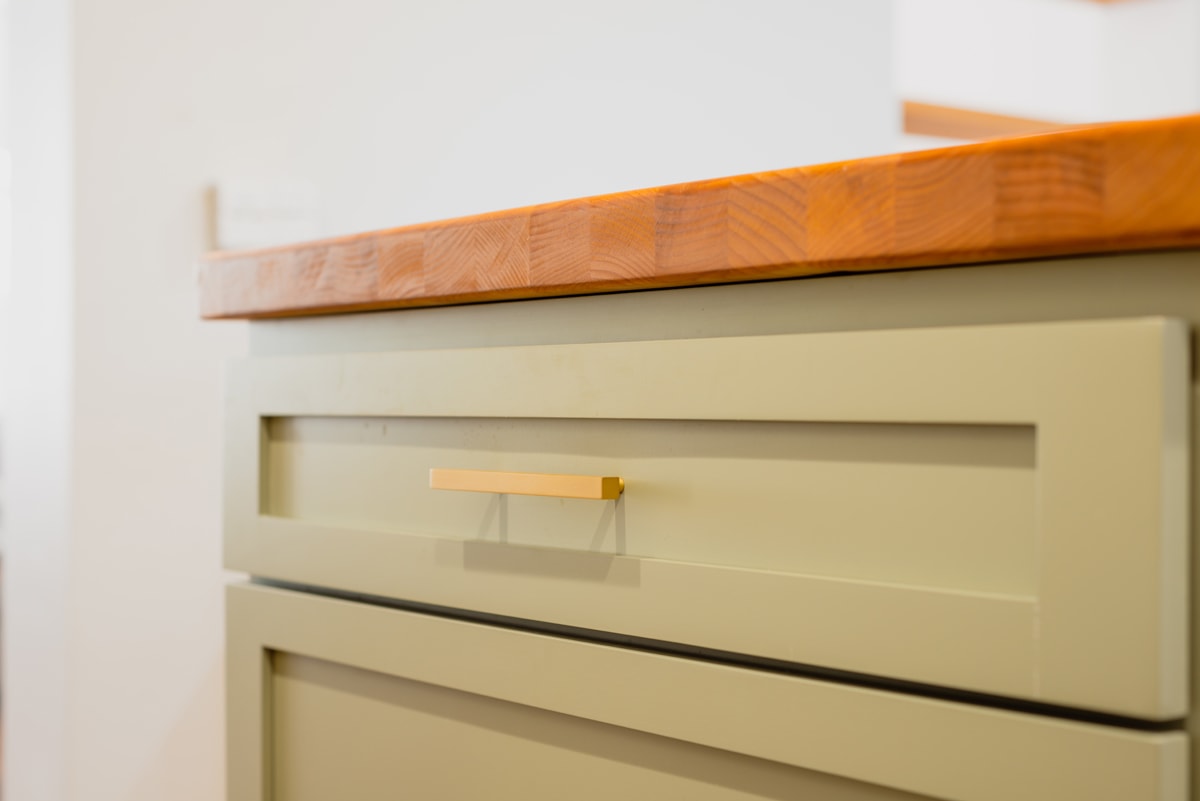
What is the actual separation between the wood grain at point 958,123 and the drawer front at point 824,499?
5.31 ft

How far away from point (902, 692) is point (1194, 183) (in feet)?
0.80

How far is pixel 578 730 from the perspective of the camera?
0.61 metres

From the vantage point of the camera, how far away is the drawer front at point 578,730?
438mm

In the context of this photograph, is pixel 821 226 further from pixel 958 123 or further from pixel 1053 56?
pixel 1053 56

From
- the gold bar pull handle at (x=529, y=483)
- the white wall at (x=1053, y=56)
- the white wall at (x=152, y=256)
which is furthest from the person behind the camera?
the white wall at (x=1053, y=56)

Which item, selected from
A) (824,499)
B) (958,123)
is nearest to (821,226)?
(824,499)

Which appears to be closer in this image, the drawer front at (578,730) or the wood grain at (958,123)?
the drawer front at (578,730)

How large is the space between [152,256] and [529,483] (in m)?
0.80

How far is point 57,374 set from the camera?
1.23m

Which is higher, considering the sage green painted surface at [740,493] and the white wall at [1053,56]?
the white wall at [1053,56]

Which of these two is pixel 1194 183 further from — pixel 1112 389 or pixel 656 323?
pixel 656 323

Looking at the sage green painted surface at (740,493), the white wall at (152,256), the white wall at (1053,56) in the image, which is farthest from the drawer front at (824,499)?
the white wall at (1053,56)

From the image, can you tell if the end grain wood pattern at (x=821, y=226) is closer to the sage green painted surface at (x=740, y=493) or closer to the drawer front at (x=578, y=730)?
the sage green painted surface at (x=740, y=493)

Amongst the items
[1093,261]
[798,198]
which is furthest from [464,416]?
[1093,261]
